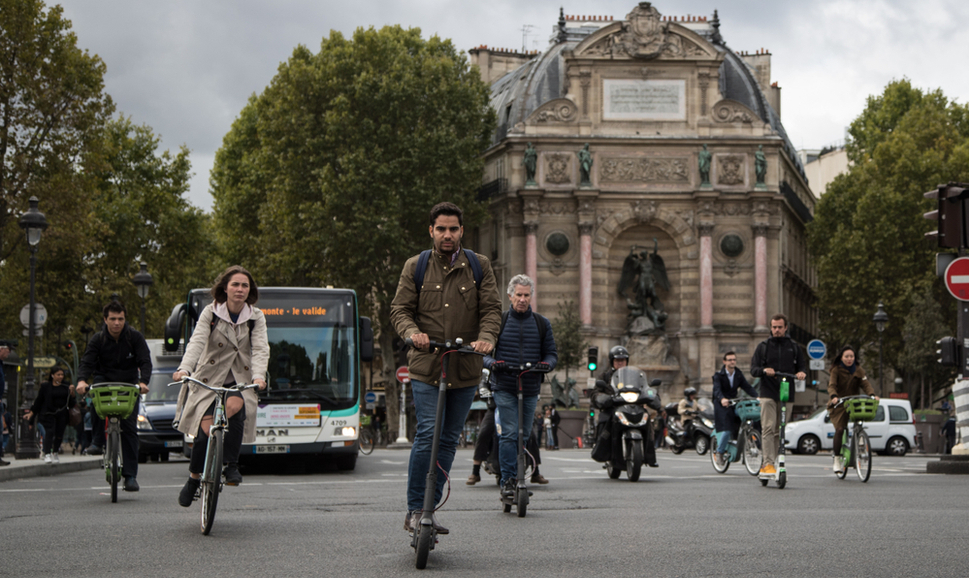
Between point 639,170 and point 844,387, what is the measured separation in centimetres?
3755

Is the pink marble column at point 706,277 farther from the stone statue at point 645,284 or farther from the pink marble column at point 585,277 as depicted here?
the pink marble column at point 585,277

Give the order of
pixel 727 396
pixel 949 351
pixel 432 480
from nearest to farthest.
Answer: pixel 432 480 < pixel 949 351 < pixel 727 396

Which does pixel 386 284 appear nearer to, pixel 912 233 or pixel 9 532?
pixel 912 233

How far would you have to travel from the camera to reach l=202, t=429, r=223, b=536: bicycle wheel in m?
8.61

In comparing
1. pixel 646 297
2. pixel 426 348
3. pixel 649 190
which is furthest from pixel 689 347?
pixel 426 348

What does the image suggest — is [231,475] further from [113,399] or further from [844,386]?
[844,386]

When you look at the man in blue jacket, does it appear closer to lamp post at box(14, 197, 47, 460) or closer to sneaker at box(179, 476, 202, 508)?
sneaker at box(179, 476, 202, 508)

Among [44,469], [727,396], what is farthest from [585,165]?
[44,469]

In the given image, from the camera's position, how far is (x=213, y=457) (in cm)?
874

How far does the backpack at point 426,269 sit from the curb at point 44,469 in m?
Answer: 11.5

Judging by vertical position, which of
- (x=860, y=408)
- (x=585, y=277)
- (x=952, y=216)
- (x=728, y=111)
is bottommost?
(x=860, y=408)

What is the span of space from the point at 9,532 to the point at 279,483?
699 centimetres

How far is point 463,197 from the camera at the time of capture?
165ft

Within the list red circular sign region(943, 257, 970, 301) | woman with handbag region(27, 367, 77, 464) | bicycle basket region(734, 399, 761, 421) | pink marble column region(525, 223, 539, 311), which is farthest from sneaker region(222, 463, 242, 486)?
pink marble column region(525, 223, 539, 311)
